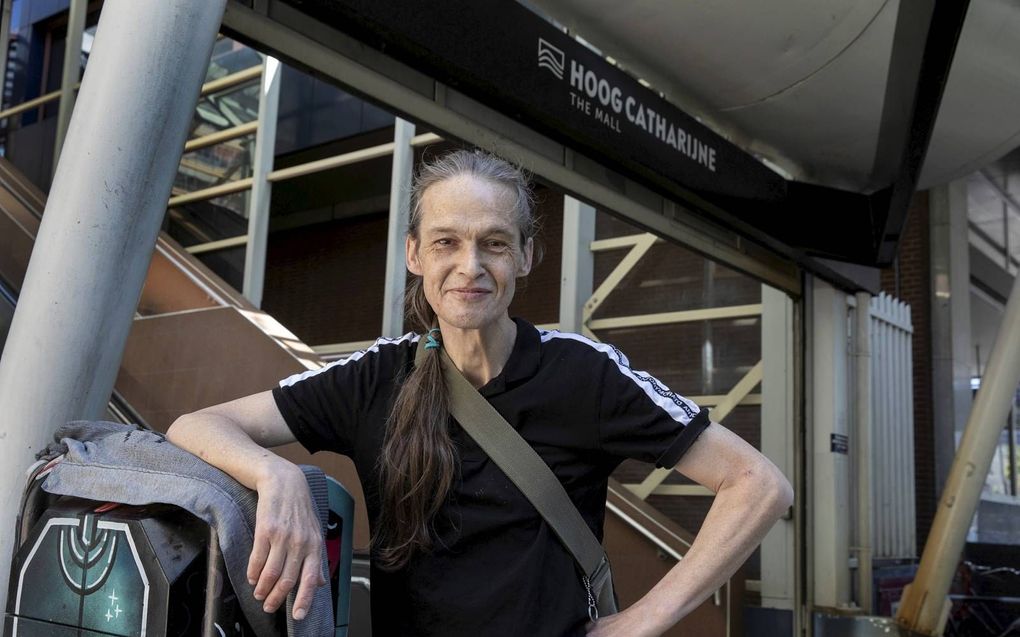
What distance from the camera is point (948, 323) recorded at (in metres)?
9.41

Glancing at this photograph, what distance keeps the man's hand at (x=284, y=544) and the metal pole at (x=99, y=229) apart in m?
0.69

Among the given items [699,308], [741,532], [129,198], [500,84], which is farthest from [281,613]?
[699,308]

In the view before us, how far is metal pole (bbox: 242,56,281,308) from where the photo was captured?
29.4 ft

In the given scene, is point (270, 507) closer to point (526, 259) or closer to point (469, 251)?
point (469, 251)

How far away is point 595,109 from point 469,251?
8.18 ft

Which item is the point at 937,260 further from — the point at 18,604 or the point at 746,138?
the point at 18,604

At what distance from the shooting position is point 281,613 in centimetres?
152

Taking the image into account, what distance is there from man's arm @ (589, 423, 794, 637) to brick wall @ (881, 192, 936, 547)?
26.1 ft

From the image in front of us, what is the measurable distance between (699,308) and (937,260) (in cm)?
327

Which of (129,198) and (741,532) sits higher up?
(129,198)

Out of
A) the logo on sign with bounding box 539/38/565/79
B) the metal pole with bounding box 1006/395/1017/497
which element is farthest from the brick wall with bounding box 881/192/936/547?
the logo on sign with bounding box 539/38/565/79

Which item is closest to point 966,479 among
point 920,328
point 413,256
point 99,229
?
point 920,328

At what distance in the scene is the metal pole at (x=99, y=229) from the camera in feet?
6.59

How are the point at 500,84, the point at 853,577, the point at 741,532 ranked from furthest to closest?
the point at 853,577, the point at 500,84, the point at 741,532
